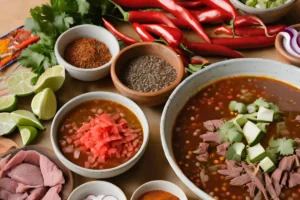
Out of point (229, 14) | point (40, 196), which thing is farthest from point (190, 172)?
point (229, 14)

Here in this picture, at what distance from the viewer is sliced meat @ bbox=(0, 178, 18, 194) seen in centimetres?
215

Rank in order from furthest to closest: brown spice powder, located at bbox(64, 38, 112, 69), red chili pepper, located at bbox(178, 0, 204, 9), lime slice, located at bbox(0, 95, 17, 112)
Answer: red chili pepper, located at bbox(178, 0, 204, 9) → brown spice powder, located at bbox(64, 38, 112, 69) → lime slice, located at bbox(0, 95, 17, 112)

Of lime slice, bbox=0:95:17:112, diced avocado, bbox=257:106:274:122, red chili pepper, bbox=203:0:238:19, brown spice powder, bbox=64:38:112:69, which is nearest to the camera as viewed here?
diced avocado, bbox=257:106:274:122

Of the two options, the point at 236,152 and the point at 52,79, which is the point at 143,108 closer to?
the point at 52,79

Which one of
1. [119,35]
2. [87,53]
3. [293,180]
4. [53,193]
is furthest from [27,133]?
[293,180]

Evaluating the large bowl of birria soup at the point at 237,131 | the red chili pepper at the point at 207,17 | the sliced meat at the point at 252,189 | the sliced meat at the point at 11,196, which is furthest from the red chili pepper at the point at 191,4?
Result: the sliced meat at the point at 11,196

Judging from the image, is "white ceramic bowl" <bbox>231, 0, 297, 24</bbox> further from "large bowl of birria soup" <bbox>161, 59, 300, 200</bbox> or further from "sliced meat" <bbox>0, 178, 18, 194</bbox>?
"sliced meat" <bbox>0, 178, 18, 194</bbox>

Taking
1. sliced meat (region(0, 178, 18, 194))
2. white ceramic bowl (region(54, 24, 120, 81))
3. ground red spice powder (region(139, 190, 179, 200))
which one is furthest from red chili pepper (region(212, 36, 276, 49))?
sliced meat (region(0, 178, 18, 194))

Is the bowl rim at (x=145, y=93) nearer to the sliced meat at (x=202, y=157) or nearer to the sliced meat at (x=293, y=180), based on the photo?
the sliced meat at (x=202, y=157)

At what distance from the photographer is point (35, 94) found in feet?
8.49

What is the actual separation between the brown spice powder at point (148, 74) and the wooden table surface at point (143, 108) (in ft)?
0.44

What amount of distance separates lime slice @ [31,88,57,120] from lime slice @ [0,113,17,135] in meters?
0.13

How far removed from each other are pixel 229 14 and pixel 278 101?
0.72 m

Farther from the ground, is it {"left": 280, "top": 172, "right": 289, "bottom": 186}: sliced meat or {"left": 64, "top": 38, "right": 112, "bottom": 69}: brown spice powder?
{"left": 64, "top": 38, "right": 112, "bottom": 69}: brown spice powder
